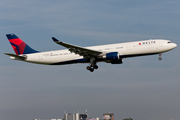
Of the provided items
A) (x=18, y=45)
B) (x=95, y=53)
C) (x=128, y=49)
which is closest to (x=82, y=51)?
(x=95, y=53)

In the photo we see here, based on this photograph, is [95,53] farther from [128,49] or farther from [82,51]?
[128,49]

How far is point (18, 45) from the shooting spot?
5131cm

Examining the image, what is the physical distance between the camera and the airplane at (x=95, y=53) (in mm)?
42812

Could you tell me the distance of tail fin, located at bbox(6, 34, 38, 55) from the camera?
50.3 metres

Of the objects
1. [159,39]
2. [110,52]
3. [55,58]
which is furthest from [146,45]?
[55,58]

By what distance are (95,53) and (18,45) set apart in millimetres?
16094

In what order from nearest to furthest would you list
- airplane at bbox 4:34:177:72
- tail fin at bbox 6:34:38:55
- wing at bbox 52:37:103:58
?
wing at bbox 52:37:103:58
airplane at bbox 4:34:177:72
tail fin at bbox 6:34:38:55

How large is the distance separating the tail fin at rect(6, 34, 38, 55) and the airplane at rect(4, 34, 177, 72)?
448 mm

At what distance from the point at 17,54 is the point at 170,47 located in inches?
1061

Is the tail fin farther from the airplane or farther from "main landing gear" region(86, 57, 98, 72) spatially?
"main landing gear" region(86, 57, 98, 72)

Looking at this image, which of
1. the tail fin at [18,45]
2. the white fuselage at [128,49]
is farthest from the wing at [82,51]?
the tail fin at [18,45]

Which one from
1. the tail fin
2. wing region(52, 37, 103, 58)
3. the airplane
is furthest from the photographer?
the tail fin

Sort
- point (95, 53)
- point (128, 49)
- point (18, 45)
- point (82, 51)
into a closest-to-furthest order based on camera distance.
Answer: point (128, 49)
point (82, 51)
point (95, 53)
point (18, 45)

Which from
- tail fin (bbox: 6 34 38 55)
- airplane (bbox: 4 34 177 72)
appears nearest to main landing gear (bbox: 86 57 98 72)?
airplane (bbox: 4 34 177 72)
